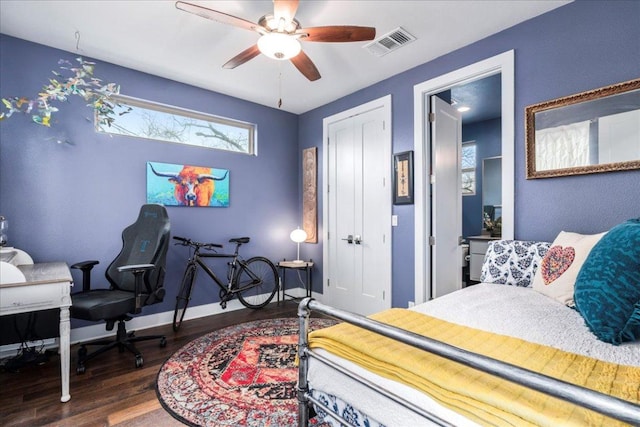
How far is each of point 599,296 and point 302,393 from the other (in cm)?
135

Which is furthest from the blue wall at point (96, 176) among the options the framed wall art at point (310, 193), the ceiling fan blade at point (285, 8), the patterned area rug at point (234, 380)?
the ceiling fan blade at point (285, 8)

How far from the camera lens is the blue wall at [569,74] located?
1.99 m

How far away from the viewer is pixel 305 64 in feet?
8.11

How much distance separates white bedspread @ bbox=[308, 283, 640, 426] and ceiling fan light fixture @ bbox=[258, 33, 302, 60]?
6.06 ft

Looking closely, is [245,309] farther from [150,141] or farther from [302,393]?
[302,393]

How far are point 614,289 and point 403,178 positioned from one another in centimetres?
208

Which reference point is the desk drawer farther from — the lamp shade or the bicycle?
the lamp shade

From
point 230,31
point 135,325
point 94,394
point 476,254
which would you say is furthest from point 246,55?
point 476,254

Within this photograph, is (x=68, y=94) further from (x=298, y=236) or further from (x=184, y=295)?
(x=298, y=236)

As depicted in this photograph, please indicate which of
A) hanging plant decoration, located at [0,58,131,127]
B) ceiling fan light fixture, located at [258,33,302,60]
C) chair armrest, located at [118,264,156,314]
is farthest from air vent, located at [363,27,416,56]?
chair armrest, located at [118,264,156,314]

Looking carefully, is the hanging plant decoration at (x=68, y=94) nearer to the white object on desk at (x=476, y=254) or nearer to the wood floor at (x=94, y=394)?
the wood floor at (x=94, y=394)

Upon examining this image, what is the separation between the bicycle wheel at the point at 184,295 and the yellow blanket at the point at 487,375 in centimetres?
249

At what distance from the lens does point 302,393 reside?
4.08 feet

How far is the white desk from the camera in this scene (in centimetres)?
175
